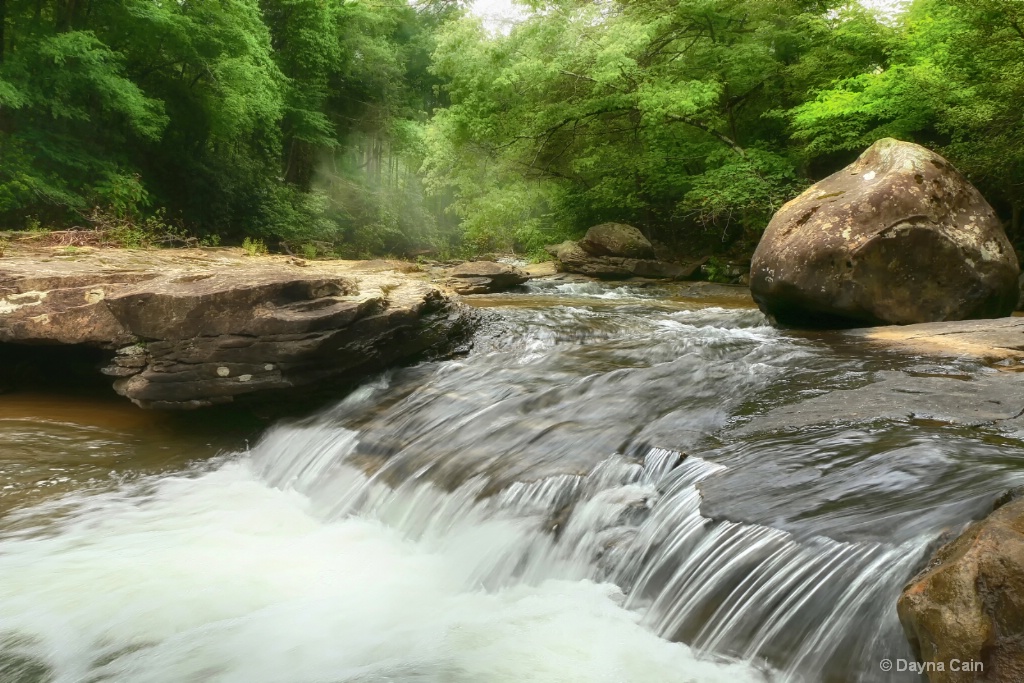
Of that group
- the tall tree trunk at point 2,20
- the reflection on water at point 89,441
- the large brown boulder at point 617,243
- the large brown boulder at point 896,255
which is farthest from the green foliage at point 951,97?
the tall tree trunk at point 2,20

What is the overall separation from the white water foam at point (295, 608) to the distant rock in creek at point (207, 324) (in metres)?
1.35

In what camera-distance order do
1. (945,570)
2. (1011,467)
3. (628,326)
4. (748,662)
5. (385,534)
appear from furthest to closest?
(628,326) < (385,534) < (1011,467) < (748,662) < (945,570)

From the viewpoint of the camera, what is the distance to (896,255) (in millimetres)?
6328

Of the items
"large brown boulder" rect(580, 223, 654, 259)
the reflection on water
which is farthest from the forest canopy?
the reflection on water

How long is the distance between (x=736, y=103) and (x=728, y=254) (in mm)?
3864

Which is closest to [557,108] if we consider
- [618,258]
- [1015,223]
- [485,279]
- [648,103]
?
[648,103]

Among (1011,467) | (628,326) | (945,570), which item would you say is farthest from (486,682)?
(628,326)

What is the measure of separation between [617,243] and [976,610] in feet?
48.5

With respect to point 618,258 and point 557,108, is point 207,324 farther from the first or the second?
point 557,108

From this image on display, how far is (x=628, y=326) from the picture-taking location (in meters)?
7.80

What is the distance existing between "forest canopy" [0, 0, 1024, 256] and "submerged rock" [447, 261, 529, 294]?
4428mm

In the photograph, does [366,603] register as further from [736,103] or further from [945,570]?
[736,103]

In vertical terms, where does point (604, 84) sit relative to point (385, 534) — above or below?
above

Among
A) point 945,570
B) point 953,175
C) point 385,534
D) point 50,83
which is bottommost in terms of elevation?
point 385,534
